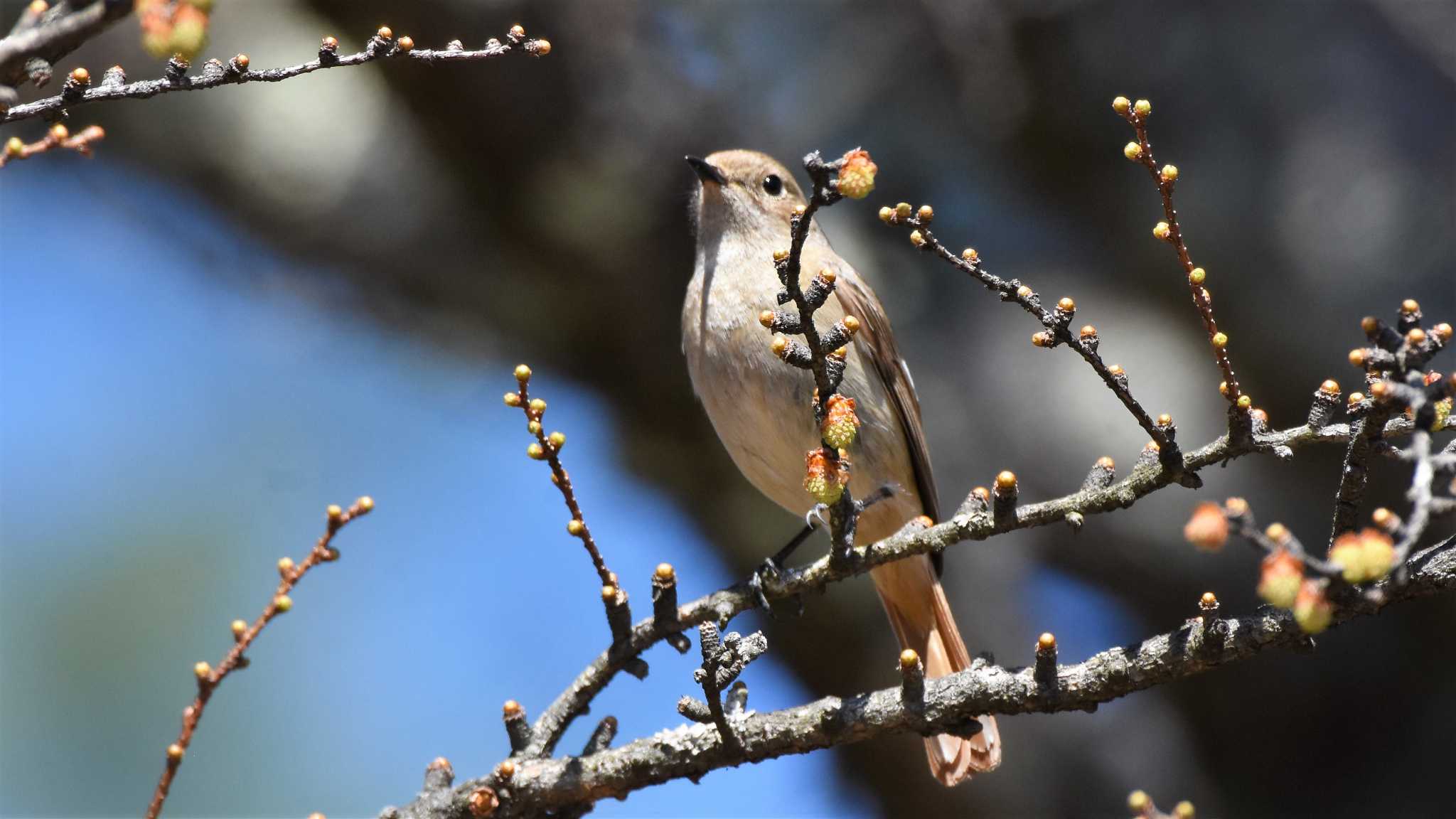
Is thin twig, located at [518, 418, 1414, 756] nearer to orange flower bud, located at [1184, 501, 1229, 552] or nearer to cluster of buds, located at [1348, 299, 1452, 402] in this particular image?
cluster of buds, located at [1348, 299, 1452, 402]

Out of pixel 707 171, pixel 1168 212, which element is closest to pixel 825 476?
pixel 1168 212

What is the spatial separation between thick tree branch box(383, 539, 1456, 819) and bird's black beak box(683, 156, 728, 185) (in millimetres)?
2503

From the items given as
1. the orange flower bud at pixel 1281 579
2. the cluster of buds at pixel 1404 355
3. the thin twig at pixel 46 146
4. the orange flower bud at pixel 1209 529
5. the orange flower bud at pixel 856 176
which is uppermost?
the thin twig at pixel 46 146

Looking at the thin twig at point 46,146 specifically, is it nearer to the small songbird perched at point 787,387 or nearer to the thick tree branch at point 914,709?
the thick tree branch at point 914,709

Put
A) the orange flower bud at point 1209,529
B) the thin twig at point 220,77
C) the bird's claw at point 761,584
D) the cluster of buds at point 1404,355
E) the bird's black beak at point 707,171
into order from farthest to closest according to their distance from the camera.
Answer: the bird's black beak at point 707,171, the bird's claw at point 761,584, the thin twig at point 220,77, the cluster of buds at point 1404,355, the orange flower bud at point 1209,529

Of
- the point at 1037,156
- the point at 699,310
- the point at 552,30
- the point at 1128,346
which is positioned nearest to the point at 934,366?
the point at 1128,346

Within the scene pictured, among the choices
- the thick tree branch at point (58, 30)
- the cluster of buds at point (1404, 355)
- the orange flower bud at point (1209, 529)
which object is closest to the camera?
the thick tree branch at point (58, 30)

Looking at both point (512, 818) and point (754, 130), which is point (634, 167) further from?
point (512, 818)

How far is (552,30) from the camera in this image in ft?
18.8

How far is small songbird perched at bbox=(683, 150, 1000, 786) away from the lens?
4125 millimetres

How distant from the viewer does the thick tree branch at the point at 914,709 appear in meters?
2.31

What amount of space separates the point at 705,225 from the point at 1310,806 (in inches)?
136

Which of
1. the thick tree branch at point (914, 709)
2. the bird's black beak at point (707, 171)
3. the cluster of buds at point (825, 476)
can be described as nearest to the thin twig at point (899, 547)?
the thick tree branch at point (914, 709)

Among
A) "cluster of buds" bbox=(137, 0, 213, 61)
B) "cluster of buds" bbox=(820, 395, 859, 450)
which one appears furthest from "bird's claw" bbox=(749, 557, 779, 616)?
"cluster of buds" bbox=(137, 0, 213, 61)
